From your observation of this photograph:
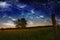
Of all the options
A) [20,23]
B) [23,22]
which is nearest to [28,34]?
[23,22]

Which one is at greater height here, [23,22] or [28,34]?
[23,22]

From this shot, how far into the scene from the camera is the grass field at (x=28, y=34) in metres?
11.8

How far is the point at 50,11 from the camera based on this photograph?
12.1 meters

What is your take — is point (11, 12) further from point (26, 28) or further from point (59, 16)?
point (59, 16)

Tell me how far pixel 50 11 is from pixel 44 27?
121 cm

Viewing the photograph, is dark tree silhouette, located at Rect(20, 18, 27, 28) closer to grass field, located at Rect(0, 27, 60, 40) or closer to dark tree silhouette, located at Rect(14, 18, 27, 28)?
dark tree silhouette, located at Rect(14, 18, 27, 28)

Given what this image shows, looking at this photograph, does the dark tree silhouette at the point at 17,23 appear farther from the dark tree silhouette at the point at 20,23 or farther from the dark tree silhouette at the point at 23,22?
the dark tree silhouette at the point at 23,22

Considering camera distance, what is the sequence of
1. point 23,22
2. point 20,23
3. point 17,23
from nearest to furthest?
point 17,23 < point 23,22 < point 20,23

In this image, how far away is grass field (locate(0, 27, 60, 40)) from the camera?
11781 millimetres

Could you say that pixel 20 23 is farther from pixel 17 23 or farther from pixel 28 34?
pixel 28 34

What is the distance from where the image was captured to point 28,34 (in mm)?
11953

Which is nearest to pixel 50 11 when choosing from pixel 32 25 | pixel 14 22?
pixel 32 25

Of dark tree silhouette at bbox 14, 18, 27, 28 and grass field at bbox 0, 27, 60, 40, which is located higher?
dark tree silhouette at bbox 14, 18, 27, 28

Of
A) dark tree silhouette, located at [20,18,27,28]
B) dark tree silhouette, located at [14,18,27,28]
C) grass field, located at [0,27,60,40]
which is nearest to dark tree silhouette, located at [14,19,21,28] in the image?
dark tree silhouette, located at [14,18,27,28]
